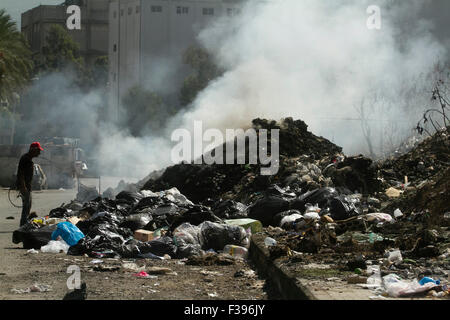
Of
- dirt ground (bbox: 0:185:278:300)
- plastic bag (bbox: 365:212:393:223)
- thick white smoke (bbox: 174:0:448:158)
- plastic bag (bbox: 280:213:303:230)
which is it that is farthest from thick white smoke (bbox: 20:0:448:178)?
dirt ground (bbox: 0:185:278:300)

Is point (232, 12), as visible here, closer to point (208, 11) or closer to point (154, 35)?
point (208, 11)

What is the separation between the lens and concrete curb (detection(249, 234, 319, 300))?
5065 mm

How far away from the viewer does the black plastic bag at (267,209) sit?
10578 mm

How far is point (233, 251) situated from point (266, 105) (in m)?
18.3

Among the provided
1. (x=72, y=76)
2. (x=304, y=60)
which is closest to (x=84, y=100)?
(x=72, y=76)

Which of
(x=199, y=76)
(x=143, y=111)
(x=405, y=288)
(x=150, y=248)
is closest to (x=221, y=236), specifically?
(x=150, y=248)

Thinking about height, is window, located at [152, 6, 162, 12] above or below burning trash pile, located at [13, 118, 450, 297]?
above

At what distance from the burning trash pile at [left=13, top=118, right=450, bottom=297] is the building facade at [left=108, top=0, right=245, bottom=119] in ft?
144

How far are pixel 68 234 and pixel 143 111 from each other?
44331 mm

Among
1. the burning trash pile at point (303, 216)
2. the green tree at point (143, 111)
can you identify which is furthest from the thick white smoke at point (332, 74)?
the green tree at point (143, 111)

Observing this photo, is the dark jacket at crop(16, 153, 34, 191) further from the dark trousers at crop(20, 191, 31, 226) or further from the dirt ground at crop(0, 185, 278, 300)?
the dirt ground at crop(0, 185, 278, 300)

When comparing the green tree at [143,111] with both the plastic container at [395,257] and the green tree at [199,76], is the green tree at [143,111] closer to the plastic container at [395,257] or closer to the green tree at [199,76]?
the green tree at [199,76]

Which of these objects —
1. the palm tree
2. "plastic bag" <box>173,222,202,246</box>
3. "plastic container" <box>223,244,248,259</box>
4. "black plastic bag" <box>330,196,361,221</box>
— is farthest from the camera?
the palm tree

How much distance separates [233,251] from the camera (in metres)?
8.48
